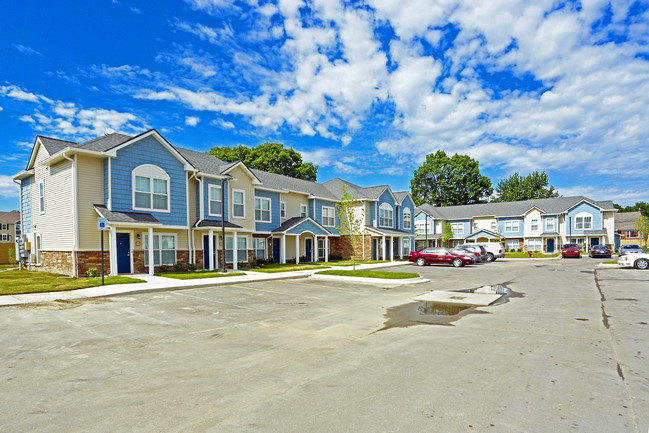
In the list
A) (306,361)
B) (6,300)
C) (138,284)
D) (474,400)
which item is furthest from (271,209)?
(474,400)

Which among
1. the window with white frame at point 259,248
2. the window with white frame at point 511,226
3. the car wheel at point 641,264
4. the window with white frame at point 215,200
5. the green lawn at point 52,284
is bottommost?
the car wheel at point 641,264

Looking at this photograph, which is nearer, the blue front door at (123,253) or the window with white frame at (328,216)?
the blue front door at (123,253)

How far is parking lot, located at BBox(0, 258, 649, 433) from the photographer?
13.0 feet

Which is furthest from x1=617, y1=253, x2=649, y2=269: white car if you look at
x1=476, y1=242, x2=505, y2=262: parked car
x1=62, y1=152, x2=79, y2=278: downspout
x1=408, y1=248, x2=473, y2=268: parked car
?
x1=62, y1=152, x2=79, y2=278: downspout

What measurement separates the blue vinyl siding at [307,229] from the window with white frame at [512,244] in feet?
118

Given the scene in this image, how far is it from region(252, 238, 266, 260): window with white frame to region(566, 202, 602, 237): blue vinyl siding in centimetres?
4410

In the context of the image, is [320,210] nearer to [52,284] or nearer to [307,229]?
[307,229]

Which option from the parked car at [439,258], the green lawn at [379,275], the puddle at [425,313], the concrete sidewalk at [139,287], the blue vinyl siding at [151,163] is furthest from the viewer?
the parked car at [439,258]

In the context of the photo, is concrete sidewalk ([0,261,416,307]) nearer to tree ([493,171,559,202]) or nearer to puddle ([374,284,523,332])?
puddle ([374,284,523,332])

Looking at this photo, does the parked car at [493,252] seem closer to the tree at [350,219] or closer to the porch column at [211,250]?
the tree at [350,219]

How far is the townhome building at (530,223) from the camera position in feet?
164

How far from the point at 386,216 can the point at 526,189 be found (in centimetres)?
6224

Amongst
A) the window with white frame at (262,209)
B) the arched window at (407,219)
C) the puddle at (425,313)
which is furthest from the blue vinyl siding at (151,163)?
the arched window at (407,219)

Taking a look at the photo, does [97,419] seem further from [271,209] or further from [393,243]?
[393,243]
